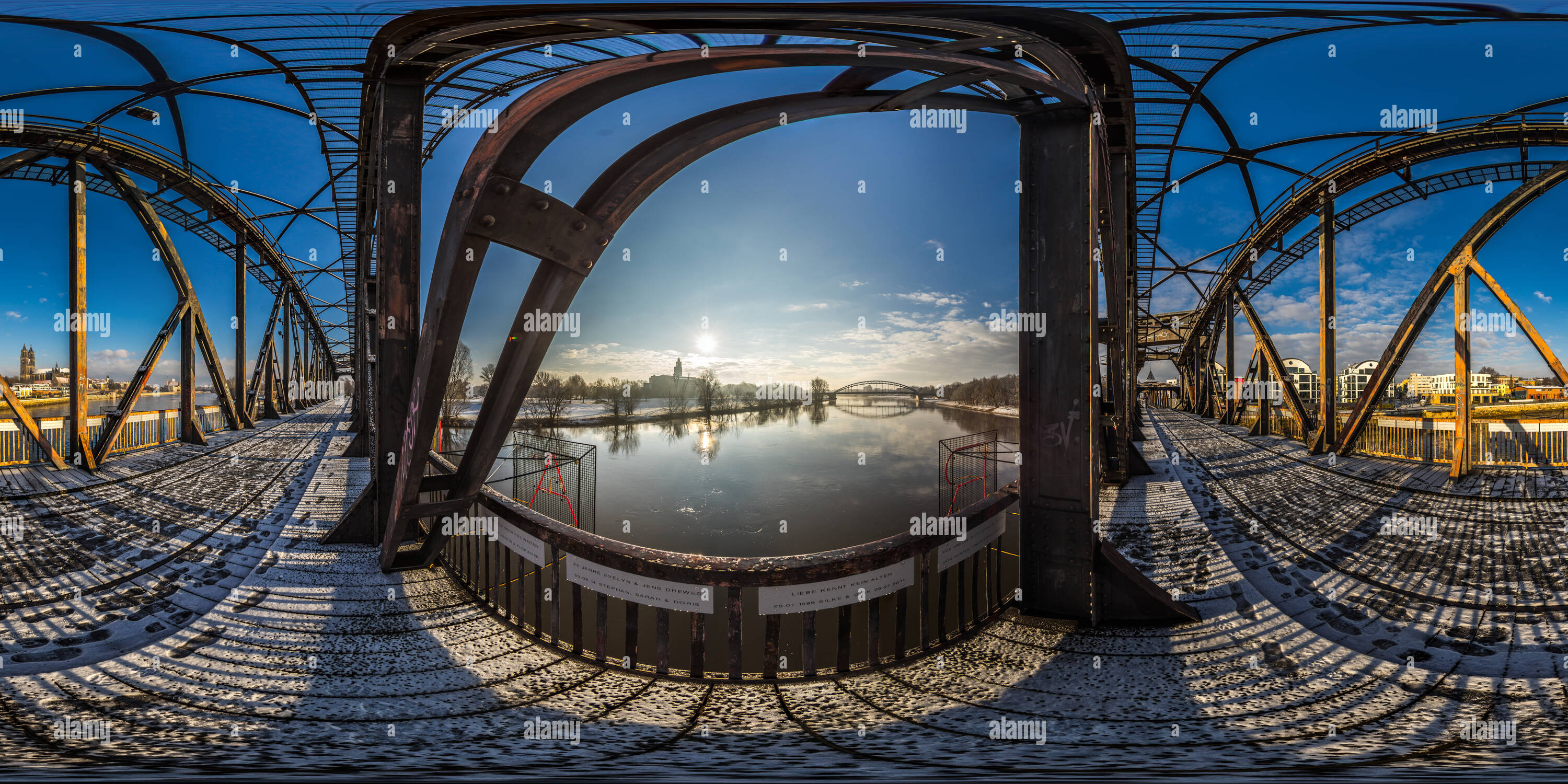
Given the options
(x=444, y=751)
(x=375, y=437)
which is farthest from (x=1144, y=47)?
(x=375, y=437)

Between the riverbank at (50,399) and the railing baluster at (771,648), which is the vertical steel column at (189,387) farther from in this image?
the railing baluster at (771,648)

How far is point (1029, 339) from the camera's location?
3.41 metres

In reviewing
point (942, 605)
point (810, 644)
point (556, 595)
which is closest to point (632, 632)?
point (556, 595)

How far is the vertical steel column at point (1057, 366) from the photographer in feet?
10.6

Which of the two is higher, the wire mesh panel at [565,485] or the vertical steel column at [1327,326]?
the vertical steel column at [1327,326]

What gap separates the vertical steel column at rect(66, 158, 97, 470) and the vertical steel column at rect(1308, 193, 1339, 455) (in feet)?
74.2

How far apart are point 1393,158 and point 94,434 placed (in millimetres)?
22861

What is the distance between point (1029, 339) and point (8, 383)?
13.3m

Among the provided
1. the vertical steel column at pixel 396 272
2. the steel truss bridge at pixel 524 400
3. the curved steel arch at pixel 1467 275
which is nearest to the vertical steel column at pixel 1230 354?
the curved steel arch at pixel 1467 275

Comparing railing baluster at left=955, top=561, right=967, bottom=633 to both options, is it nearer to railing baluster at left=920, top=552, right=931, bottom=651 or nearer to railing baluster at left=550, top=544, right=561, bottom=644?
railing baluster at left=920, top=552, right=931, bottom=651

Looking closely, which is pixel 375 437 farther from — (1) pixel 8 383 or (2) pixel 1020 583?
(1) pixel 8 383

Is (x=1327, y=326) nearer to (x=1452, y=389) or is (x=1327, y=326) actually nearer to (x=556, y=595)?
(x=1452, y=389)

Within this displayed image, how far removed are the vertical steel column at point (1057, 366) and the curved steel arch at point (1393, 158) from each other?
1014 centimetres

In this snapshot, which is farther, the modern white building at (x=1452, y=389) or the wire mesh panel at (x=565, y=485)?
the wire mesh panel at (x=565, y=485)
